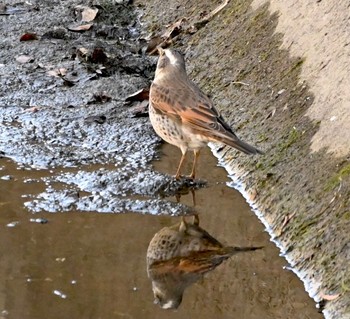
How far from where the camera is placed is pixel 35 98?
9570 millimetres

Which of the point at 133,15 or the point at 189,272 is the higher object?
the point at 189,272

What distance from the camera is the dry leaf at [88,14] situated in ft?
39.5

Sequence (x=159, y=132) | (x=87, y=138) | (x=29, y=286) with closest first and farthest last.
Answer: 1. (x=29, y=286)
2. (x=159, y=132)
3. (x=87, y=138)

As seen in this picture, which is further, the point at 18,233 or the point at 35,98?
the point at 35,98

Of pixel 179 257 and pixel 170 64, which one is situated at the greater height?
pixel 179 257

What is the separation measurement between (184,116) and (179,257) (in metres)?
1.43

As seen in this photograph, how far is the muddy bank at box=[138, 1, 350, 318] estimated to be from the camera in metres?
6.21

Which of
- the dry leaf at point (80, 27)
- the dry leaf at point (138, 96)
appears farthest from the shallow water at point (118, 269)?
the dry leaf at point (80, 27)

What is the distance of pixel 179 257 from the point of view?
6.43 m

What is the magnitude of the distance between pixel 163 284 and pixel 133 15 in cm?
679

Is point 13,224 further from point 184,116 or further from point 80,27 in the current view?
point 80,27

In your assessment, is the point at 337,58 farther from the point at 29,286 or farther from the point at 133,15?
the point at 133,15

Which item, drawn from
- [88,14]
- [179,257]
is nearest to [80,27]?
[88,14]

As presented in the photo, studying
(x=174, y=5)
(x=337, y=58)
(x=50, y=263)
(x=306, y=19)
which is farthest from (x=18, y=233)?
(x=174, y=5)
